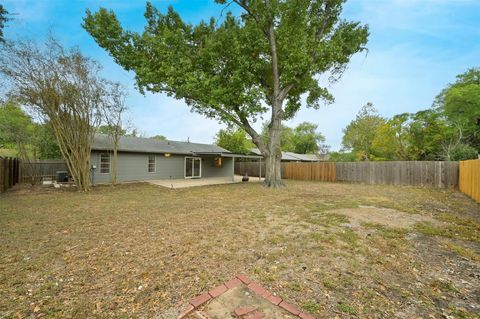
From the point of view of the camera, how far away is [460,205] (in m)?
7.26

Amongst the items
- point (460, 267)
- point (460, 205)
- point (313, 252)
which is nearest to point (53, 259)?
point (313, 252)

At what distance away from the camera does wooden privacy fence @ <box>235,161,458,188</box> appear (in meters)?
11.9

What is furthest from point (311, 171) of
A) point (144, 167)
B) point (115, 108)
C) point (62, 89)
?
point (62, 89)

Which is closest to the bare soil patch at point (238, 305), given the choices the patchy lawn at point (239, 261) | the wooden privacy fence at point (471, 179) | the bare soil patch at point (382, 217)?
the patchy lawn at point (239, 261)

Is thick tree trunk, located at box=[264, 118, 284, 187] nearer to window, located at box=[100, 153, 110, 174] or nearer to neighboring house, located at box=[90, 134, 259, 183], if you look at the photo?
neighboring house, located at box=[90, 134, 259, 183]

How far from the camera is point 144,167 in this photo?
14820 mm

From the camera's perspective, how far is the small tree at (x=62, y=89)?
27.3ft

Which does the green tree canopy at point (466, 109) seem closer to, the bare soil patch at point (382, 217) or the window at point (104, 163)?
the bare soil patch at point (382, 217)

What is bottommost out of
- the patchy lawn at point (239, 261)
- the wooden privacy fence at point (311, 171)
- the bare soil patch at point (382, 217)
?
the patchy lawn at point (239, 261)

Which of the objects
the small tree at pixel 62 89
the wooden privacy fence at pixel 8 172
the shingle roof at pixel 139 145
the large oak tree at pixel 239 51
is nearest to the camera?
the small tree at pixel 62 89

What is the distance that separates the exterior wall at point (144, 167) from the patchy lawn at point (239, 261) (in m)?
7.55

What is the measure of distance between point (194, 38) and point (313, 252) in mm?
13352

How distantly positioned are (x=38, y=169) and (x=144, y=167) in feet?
21.0

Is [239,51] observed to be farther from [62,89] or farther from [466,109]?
[466,109]
